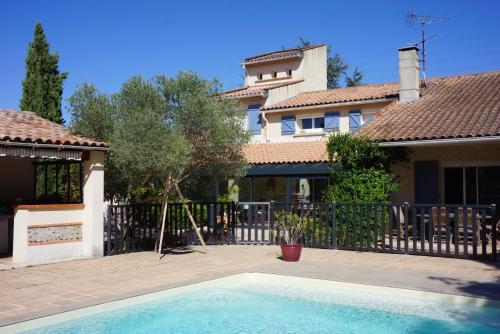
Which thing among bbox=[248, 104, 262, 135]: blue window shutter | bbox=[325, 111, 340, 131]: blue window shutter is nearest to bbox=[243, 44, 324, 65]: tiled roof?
bbox=[248, 104, 262, 135]: blue window shutter

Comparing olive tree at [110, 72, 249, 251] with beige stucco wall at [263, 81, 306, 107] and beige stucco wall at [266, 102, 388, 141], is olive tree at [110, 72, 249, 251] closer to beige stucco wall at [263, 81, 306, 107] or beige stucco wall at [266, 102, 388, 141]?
beige stucco wall at [266, 102, 388, 141]

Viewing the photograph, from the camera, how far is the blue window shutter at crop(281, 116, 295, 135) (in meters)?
29.8

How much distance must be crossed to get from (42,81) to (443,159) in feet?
62.3

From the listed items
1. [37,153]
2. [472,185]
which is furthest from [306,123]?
[37,153]

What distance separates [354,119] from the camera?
91.4 ft

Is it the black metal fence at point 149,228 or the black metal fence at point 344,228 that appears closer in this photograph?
the black metal fence at point 344,228

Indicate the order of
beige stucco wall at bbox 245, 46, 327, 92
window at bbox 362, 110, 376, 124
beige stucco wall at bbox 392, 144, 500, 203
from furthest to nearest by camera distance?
1. beige stucco wall at bbox 245, 46, 327, 92
2. window at bbox 362, 110, 376, 124
3. beige stucco wall at bbox 392, 144, 500, 203

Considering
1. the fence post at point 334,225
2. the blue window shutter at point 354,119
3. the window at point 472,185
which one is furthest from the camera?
the blue window shutter at point 354,119

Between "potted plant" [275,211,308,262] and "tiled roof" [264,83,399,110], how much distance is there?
13.3 meters

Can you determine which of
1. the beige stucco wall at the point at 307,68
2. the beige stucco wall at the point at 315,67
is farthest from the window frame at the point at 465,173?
the beige stucco wall at the point at 315,67

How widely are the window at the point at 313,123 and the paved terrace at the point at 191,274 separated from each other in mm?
15177

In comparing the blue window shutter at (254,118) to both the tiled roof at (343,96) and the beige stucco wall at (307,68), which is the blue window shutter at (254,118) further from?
the beige stucco wall at (307,68)

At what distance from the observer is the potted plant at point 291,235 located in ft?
41.7

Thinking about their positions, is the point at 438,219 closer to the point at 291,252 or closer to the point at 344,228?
the point at 344,228
